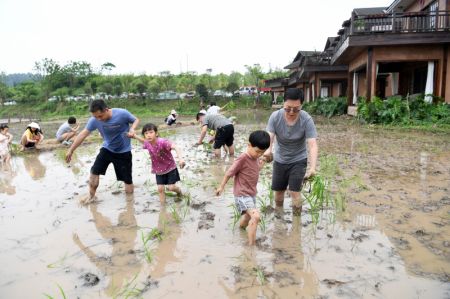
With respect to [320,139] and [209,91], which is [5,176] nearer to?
[320,139]

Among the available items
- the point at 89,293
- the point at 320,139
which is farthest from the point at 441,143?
the point at 89,293

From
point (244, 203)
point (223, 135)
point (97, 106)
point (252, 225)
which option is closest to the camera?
point (252, 225)

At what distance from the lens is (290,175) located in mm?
4363

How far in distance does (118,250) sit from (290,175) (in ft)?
6.94

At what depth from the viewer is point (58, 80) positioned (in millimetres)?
52562

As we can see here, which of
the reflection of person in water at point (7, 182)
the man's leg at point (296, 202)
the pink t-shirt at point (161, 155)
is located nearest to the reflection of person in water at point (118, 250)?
the pink t-shirt at point (161, 155)

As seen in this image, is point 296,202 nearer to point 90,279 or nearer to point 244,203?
point 244,203

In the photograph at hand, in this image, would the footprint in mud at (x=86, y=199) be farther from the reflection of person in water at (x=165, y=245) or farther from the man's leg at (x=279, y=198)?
the man's leg at (x=279, y=198)

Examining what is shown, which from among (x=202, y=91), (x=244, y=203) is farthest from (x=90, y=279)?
(x=202, y=91)

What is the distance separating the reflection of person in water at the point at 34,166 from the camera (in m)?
7.96

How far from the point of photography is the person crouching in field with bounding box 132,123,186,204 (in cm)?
508

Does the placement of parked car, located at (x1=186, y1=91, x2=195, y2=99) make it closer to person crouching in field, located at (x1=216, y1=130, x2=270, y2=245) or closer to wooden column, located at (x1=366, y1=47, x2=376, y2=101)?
wooden column, located at (x1=366, y1=47, x2=376, y2=101)

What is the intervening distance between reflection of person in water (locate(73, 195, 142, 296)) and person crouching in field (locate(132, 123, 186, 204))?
1.98 feet

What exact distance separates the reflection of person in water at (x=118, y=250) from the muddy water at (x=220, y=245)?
1 centimetres
